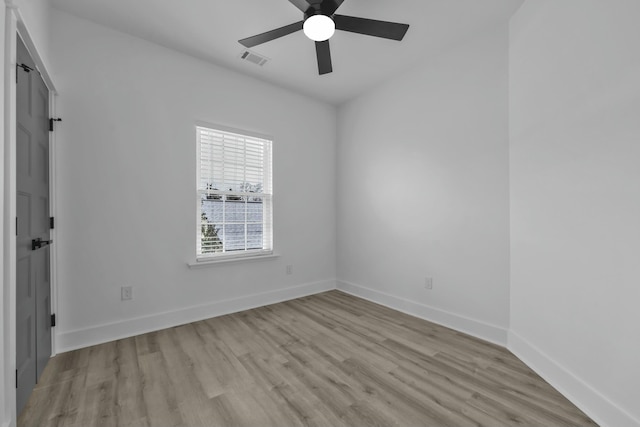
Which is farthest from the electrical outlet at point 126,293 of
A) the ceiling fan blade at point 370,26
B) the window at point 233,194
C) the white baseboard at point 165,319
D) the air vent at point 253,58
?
the ceiling fan blade at point 370,26

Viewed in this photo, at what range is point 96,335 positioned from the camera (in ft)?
8.23

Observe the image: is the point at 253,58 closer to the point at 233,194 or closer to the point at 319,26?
the point at 319,26

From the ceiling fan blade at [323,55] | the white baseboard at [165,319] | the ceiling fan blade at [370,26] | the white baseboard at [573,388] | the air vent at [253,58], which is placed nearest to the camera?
the white baseboard at [573,388]

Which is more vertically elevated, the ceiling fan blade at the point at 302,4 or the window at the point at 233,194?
the ceiling fan blade at the point at 302,4

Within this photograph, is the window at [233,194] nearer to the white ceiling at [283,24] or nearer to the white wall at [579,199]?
the white ceiling at [283,24]

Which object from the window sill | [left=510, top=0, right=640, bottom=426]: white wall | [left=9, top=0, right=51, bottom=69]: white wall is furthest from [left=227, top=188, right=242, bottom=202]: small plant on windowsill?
[left=510, top=0, right=640, bottom=426]: white wall

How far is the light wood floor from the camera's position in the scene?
5.26 ft

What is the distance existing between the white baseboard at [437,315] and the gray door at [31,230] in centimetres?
318

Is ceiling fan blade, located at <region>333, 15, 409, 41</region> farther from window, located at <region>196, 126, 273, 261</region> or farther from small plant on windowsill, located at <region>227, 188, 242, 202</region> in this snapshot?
small plant on windowsill, located at <region>227, 188, 242, 202</region>

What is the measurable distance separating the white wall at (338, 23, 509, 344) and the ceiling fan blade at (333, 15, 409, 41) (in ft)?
3.69

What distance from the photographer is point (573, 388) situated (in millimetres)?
1755

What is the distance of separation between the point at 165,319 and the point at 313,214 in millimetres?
2197

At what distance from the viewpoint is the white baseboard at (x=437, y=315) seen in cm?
256

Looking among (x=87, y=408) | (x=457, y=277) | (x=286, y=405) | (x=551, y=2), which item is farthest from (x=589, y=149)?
(x=87, y=408)
